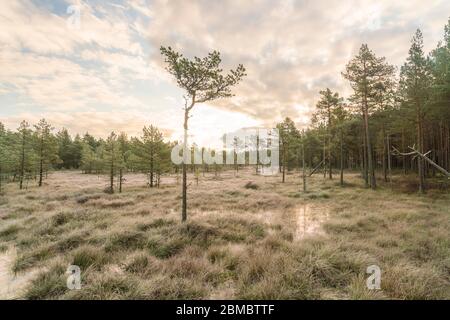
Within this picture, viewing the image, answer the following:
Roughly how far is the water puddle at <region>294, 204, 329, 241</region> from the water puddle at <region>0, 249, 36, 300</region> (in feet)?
28.8

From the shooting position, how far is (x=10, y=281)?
19.1 feet

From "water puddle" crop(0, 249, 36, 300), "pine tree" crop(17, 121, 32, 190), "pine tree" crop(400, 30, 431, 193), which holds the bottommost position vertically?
"water puddle" crop(0, 249, 36, 300)

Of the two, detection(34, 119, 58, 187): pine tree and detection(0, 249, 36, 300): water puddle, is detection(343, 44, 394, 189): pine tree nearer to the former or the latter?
detection(0, 249, 36, 300): water puddle

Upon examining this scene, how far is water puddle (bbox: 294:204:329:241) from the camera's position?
31.8 ft

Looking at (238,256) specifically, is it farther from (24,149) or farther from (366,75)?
(24,149)

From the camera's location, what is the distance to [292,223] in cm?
1119

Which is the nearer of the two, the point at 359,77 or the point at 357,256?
the point at 357,256

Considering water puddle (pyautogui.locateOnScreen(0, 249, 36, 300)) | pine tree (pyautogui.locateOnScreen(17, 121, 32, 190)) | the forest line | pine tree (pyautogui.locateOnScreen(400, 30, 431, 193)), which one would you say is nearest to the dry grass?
water puddle (pyautogui.locateOnScreen(0, 249, 36, 300))

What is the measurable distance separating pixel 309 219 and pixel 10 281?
12.7 m

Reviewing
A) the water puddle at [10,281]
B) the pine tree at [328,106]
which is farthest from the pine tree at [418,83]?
the water puddle at [10,281]

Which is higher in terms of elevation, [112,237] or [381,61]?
[381,61]
